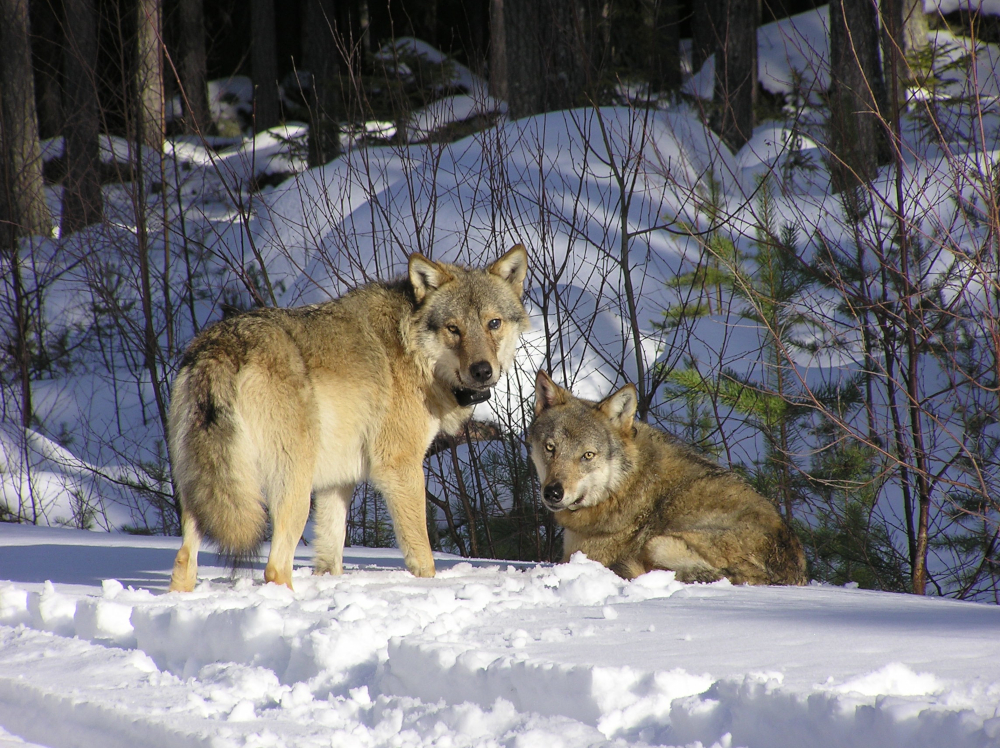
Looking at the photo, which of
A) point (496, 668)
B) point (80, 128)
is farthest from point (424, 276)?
point (80, 128)

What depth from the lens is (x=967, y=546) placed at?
698 cm

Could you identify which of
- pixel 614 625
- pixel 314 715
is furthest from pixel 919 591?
pixel 314 715

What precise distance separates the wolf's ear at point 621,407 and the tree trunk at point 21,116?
923 centimetres

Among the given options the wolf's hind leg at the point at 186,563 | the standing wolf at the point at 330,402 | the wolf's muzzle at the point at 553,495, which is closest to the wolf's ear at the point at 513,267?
the standing wolf at the point at 330,402

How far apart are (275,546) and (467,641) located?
1640mm

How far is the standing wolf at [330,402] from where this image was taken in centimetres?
426

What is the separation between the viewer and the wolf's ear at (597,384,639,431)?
5926mm

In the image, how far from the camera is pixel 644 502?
5.72 meters

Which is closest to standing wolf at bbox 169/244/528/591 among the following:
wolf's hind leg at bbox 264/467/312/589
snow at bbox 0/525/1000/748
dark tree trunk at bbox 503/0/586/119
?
wolf's hind leg at bbox 264/467/312/589

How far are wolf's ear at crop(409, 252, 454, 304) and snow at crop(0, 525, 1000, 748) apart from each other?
196 centimetres

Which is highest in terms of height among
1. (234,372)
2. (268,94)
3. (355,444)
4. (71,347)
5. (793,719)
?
(268,94)

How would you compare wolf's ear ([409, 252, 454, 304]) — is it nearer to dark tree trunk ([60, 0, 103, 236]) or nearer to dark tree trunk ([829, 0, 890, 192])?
dark tree trunk ([829, 0, 890, 192])

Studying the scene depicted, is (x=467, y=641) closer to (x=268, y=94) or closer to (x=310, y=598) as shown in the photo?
(x=310, y=598)

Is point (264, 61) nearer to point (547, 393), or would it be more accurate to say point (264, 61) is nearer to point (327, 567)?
point (547, 393)
